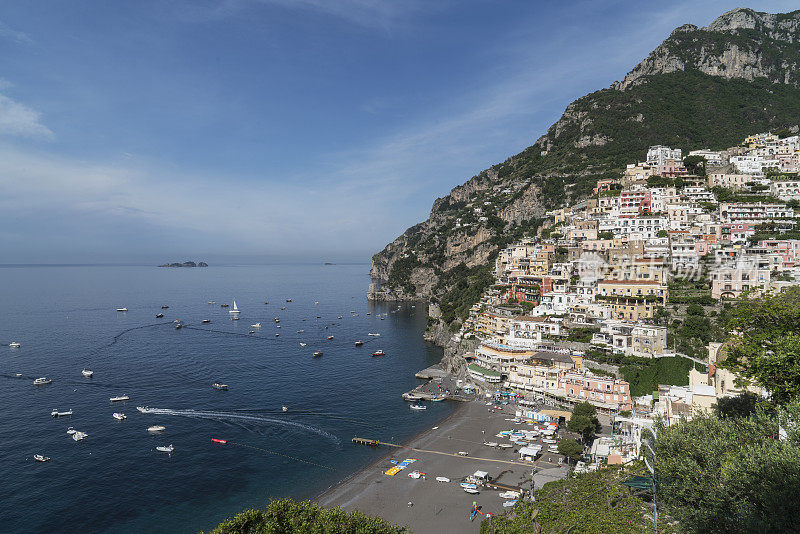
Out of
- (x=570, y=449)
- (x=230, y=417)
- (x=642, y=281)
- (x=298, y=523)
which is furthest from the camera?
(x=642, y=281)

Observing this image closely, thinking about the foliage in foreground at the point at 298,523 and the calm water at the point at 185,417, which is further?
the calm water at the point at 185,417

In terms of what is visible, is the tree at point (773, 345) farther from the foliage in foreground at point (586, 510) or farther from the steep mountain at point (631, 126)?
the steep mountain at point (631, 126)

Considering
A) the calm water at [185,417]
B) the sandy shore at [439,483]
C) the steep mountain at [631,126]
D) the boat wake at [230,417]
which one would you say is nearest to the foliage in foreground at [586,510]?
the sandy shore at [439,483]


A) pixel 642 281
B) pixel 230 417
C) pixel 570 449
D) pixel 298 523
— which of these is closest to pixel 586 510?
pixel 298 523

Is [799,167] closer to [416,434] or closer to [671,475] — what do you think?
[416,434]

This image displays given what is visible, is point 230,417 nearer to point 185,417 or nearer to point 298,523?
point 185,417

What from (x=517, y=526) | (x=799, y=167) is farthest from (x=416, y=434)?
(x=799, y=167)
